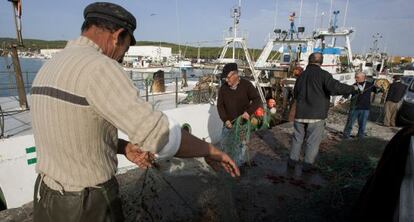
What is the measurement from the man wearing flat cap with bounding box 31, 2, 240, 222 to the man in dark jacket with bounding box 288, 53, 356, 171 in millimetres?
3711

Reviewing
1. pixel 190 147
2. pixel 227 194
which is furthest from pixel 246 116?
pixel 190 147

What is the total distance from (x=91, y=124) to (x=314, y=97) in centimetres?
437

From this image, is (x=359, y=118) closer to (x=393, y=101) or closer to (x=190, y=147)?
(x=393, y=101)

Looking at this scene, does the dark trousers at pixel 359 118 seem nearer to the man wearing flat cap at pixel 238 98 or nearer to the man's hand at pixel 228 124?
the man wearing flat cap at pixel 238 98

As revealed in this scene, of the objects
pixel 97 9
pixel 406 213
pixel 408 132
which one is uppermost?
pixel 97 9

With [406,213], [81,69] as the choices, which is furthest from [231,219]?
[81,69]

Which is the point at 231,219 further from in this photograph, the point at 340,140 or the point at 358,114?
the point at 358,114

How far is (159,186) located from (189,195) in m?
0.52

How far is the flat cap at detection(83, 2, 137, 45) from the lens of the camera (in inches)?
58.3

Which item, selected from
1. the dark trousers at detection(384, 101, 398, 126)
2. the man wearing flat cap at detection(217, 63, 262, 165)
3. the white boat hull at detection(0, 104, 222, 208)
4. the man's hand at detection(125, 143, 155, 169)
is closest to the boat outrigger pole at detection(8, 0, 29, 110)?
the white boat hull at detection(0, 104, 222, 208)

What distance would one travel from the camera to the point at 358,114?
8273 mm

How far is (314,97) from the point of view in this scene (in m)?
4.99

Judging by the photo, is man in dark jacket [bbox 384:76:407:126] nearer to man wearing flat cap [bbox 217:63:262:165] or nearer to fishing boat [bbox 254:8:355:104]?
fishing boat [bbox 254:8:355:104]

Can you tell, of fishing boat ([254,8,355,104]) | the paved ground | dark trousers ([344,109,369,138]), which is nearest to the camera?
the paved ground
